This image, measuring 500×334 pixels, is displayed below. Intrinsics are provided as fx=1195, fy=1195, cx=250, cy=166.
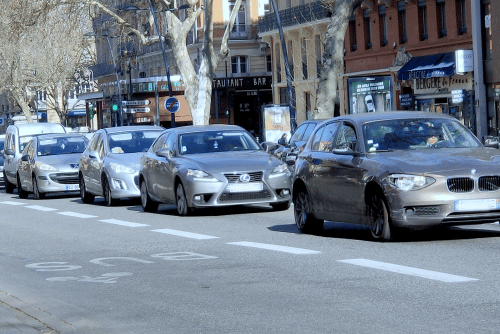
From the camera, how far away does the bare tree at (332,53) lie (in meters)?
33.1

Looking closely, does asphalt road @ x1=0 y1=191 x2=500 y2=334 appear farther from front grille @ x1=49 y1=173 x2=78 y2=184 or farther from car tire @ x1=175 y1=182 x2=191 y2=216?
front grille @ x1=49 y1=173 x2=78 y2=184

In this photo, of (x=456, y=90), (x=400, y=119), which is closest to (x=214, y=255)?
(x=400, y=119)

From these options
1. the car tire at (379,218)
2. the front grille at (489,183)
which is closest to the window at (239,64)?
the car tire at (379,218)

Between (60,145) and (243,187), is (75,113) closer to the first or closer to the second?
(60,145)

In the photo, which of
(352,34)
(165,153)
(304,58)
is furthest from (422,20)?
(165,153)

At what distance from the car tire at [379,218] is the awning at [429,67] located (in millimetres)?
29870

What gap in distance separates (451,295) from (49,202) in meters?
19.9

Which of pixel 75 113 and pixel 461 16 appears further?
pixel 75 113

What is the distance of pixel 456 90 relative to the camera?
4134 centimetres

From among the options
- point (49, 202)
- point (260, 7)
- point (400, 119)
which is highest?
point (260, 7)

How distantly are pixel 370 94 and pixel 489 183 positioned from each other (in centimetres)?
3323

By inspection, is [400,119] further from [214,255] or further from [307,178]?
[214,255]

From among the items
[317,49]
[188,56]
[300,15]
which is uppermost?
[300,15]

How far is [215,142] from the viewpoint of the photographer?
2008cm
